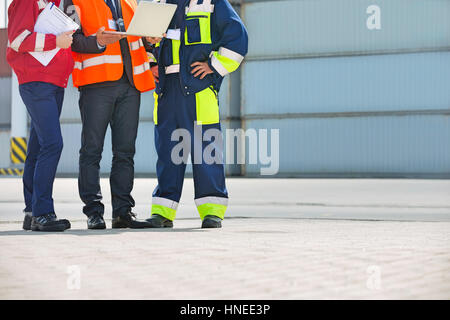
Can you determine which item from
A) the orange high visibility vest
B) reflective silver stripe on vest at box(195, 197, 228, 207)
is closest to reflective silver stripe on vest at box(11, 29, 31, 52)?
the orange high visibility vest

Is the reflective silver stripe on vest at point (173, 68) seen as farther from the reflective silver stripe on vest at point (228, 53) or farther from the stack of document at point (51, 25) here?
the stack of document at point (51, 25)

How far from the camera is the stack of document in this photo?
5023mm

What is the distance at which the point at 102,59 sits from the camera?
523 cm

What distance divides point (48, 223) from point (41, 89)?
891mm

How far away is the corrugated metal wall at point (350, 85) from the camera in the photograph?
2197cm

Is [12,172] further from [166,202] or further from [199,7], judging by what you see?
[199,7]

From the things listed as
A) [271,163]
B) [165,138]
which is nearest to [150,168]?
[271,163]

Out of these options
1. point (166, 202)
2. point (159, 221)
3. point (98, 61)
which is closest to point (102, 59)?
point (98, 61)

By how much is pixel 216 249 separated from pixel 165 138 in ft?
5.45

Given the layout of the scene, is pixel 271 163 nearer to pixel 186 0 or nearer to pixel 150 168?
pixel 150 168

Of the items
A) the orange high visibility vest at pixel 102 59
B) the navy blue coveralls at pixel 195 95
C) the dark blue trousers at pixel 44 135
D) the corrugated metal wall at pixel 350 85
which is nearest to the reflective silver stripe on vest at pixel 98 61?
the orange high visibility vest at pixel 102 59

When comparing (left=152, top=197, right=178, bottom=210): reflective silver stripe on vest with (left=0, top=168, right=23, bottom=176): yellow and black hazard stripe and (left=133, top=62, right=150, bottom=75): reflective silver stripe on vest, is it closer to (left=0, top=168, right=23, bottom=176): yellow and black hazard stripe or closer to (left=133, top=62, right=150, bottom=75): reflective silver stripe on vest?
(left=133, top=62, right=150, bottom=75): reflective silver stripe on vest

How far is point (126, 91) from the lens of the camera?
534cm

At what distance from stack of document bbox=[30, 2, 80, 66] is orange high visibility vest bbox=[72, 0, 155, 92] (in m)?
0.25
